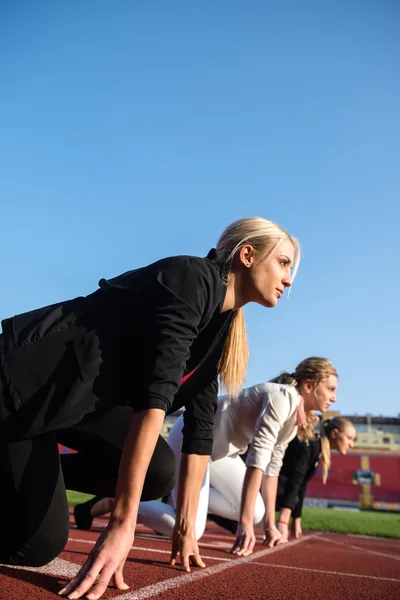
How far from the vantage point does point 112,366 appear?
222 centimetres

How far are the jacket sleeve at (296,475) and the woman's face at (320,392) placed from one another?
1.39 metres

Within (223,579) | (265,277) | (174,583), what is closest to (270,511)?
(223,579)

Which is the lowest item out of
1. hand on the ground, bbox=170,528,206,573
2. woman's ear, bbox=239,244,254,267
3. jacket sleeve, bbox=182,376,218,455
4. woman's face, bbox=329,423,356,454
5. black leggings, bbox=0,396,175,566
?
hand on the ground, bbox=170,528,206,573

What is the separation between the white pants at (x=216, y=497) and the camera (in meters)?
4.92

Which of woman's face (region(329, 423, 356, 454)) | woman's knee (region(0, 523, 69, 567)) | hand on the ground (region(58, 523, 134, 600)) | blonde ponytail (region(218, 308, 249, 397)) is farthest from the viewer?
woman's face (region(329, 423, 356, 454))

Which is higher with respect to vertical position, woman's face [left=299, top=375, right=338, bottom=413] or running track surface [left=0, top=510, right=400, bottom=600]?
woman's face [left=299, top=375, right=338, bottom=413]

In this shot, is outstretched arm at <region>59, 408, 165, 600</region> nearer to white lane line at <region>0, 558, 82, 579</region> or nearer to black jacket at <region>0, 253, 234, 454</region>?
black jacket at <region>0, 253, 234, 454</region>

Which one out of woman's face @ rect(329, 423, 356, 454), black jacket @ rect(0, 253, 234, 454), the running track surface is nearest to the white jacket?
the running track surface

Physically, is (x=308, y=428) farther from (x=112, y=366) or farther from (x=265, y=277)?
(x=112, y=366)

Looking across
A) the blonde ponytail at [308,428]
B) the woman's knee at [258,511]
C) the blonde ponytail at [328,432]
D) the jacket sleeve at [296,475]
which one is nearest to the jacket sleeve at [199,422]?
the woman's knee at [258,511]

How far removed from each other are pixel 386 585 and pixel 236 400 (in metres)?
2.40

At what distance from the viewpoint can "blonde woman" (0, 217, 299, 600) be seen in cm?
198

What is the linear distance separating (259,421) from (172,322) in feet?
9.17

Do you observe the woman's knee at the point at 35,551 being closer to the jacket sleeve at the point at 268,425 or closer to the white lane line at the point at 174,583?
the white lane line at the point at 174,583
